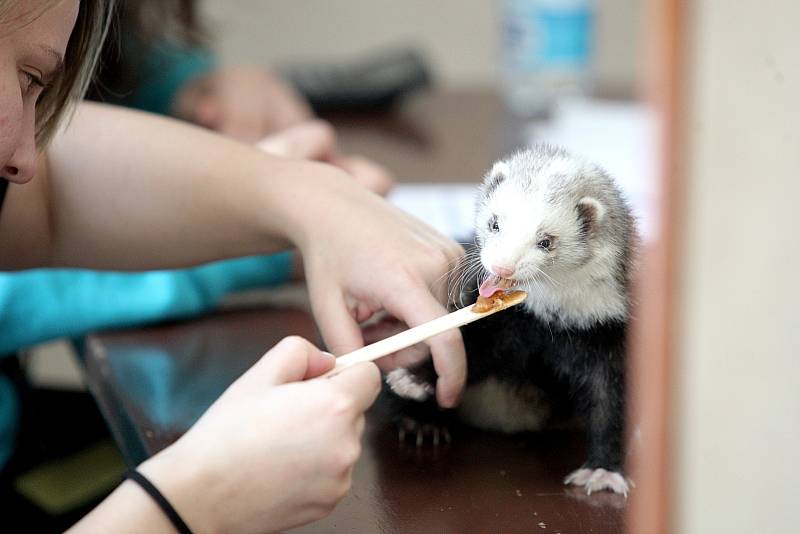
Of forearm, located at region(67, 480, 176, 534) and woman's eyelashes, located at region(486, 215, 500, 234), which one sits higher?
woman's eyelashes, located at region(486, 215, 500, 234)

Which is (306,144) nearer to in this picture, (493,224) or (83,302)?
(83,302)

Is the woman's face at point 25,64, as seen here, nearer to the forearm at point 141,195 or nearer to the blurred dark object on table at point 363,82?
the forearm at point 141,195

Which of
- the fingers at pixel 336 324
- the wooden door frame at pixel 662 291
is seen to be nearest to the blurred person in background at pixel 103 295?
the fingers at pixel 336 324

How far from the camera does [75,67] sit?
2.23 feet

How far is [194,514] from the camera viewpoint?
1.59 ft

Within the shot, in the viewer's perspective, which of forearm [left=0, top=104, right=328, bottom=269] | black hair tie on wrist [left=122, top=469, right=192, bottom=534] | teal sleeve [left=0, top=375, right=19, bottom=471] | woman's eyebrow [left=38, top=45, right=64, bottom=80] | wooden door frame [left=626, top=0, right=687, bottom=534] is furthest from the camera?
teal sleeve [left=0, top=375, right=19, bottom=471]

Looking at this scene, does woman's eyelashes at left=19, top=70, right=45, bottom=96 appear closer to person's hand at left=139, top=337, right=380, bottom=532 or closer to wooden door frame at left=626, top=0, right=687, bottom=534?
person's hand at left=139, top=337, right=380, bottom=532

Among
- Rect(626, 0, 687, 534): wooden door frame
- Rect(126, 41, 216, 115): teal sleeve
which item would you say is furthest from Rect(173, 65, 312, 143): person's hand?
Rect(626, 0, 687, 534): wooden door frame

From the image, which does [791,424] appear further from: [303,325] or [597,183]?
[303,325]

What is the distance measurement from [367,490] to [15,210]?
358mm

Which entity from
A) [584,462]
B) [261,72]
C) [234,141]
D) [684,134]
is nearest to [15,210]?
[234,141]

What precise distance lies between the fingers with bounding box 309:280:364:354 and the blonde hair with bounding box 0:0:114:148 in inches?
8.2

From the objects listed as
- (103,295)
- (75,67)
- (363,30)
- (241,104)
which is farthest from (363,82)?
(75,67)

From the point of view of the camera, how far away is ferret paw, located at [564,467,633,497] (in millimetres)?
561
